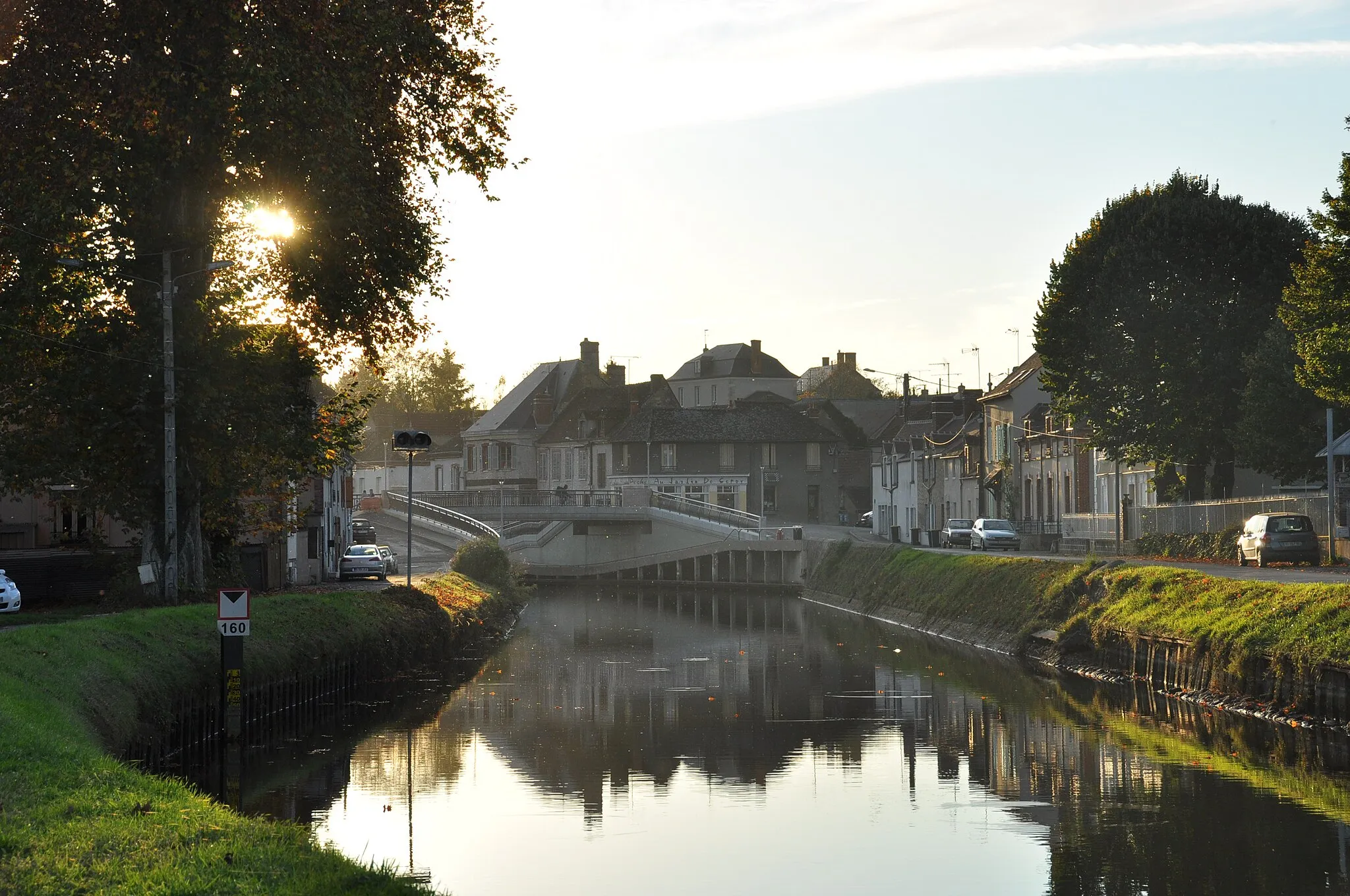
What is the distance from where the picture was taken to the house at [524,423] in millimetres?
130500

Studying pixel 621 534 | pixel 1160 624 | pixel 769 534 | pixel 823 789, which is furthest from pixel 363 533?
pixel 823 789

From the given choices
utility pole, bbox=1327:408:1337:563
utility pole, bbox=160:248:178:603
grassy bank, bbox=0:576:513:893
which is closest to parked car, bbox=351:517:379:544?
grassy bank, bbox=0:576:513:893

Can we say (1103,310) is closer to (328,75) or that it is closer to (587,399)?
(328,75)

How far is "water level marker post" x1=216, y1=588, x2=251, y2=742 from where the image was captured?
2561 cm

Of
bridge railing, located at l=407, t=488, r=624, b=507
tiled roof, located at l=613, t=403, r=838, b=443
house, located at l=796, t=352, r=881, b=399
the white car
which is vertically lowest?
the white car

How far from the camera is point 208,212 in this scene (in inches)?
1428

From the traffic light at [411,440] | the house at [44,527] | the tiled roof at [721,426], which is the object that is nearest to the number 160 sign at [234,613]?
the house at [44,527]

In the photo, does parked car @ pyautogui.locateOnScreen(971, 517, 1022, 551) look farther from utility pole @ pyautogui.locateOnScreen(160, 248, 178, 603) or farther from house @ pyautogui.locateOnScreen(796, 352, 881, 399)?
house @ pyautogui.locateOnScreen(796, 352, 881, 399)

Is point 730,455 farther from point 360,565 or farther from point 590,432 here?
point 360,565

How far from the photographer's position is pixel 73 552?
5047 centimetres

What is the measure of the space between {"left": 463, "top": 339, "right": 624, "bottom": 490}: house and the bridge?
2342cm

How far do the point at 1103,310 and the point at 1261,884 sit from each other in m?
45.3

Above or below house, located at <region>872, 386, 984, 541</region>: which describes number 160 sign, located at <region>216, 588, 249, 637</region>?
below

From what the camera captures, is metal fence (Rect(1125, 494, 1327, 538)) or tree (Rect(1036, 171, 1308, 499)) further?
tree (Rect(1036, 171, 1308, 499))
